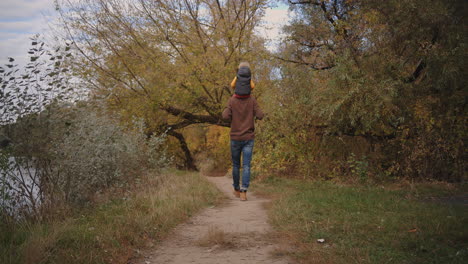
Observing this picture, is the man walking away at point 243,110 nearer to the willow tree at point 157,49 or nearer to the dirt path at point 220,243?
the dirt path at point 220,243

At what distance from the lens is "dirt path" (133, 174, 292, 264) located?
155 inches

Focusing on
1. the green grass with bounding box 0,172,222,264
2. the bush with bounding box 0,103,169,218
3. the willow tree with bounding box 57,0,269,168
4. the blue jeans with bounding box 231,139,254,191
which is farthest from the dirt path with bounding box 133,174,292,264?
the willow tree with bounding box 57,0,269,168

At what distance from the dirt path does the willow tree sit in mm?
10470

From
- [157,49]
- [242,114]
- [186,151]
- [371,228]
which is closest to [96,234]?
[371,228]

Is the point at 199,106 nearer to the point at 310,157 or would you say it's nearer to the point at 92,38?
the point at 92,38

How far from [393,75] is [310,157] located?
3755 mm

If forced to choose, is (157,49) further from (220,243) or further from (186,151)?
(220,243)

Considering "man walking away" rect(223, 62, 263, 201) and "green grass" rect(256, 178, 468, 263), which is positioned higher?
"man walking away" rect(223, 62, 263, 201)

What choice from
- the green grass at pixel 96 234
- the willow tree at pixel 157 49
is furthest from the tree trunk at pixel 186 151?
the green grass at pixel 96 234

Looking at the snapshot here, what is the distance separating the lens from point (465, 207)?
609 centimetres

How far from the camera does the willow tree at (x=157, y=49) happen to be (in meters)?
15.8

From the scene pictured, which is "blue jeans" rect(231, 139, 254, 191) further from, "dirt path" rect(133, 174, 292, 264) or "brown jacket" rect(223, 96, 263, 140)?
"dirt path" rect(133, 174, 292, 264)

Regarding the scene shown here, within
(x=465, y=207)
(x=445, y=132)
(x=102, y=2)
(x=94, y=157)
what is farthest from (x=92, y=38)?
(x=465, y=207)

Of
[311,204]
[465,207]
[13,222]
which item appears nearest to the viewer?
[13,222]
